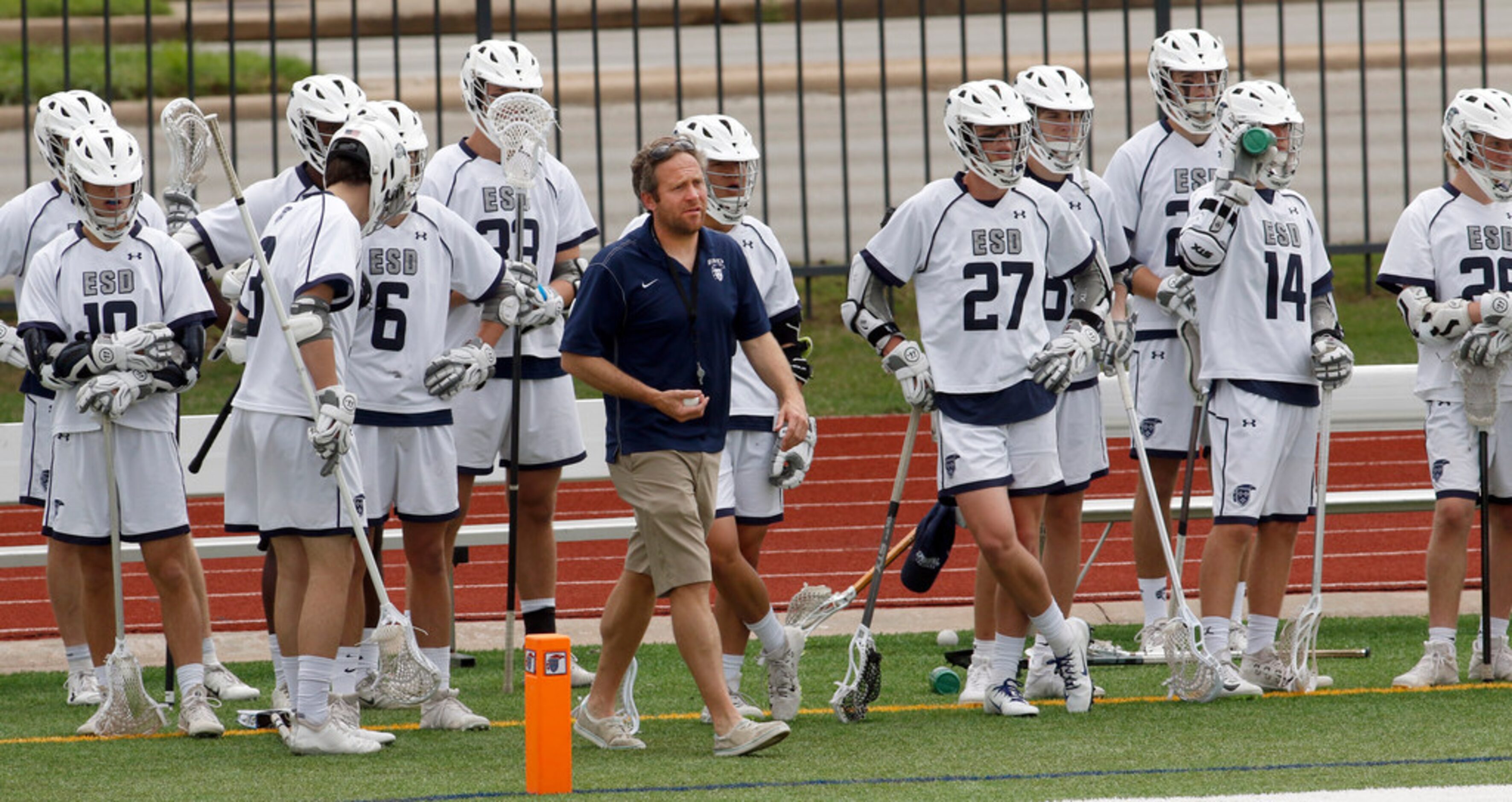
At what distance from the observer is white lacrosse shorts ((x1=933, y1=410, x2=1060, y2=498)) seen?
24.5ft

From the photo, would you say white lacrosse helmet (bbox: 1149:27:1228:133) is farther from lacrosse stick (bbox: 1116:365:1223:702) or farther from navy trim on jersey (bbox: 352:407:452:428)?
navy trim on jersey (bbox: 352:407:452:428)

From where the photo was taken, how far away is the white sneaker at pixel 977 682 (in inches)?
310

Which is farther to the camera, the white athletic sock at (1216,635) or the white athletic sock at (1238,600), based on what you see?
the white athletic sock at (1238,600)

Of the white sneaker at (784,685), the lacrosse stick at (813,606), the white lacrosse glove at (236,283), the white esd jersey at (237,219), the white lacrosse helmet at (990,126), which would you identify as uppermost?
the white lacrosse helmet at (990,126)

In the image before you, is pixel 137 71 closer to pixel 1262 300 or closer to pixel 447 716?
pixel 447 716

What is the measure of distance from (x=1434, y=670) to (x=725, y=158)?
10.2 ft

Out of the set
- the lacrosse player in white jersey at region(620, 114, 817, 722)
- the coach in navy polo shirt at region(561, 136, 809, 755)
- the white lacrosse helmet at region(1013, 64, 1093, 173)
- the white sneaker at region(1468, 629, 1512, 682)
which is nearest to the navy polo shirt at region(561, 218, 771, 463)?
the coach in navy polo shirt at region(561, 136, 809, 755)

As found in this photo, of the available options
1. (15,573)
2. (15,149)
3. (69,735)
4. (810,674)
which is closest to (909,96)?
(15,149)

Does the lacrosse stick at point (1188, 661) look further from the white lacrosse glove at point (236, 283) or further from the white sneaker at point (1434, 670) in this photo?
the white lacrosse glove at point (236, 283)

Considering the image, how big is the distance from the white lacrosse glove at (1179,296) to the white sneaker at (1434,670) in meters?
1.45

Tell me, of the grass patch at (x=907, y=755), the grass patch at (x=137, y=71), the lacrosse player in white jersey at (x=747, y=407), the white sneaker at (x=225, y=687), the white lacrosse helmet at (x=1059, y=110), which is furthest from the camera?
the grass patch at (x=137, y=71)

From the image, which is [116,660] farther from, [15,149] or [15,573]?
[15,149]

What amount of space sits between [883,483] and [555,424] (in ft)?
13.5

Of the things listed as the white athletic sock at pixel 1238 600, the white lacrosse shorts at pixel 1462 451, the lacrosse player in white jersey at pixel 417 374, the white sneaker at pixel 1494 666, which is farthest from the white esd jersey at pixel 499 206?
the white sneaker at pixel 1494 666
